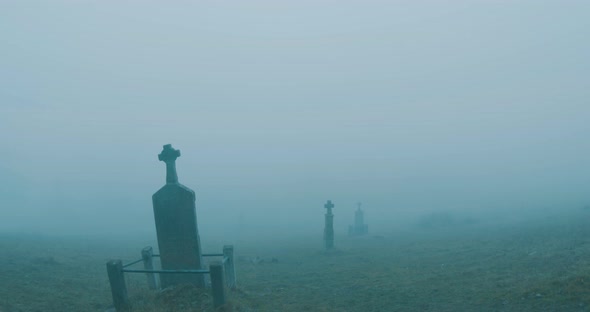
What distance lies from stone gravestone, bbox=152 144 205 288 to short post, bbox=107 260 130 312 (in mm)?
1927

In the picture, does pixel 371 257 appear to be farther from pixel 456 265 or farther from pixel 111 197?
pixel 111 197

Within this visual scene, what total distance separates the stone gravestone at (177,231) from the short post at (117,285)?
6.32 feet

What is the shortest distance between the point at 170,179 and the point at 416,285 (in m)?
8.37

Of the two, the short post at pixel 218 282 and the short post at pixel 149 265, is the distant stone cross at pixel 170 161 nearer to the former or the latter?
the short post at pixel 149 265

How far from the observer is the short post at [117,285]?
35.5 feet

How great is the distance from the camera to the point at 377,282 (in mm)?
14516

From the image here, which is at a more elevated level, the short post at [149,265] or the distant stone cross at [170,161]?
the distant stone cross at [170,161]

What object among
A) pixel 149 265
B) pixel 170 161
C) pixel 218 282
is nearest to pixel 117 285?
pixel 218 282

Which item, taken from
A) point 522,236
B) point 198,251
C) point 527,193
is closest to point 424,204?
point 527,193

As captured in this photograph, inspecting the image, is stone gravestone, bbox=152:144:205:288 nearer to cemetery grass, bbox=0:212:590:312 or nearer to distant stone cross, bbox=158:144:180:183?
distant stone cross, bbox=158:144:180:183

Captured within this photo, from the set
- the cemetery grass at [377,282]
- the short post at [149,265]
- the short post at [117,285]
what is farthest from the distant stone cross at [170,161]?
the cemetery grass at [377,282]

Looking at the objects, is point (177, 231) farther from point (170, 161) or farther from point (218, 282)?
point (218, 282)

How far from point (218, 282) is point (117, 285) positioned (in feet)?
9.40

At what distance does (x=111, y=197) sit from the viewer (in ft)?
285
